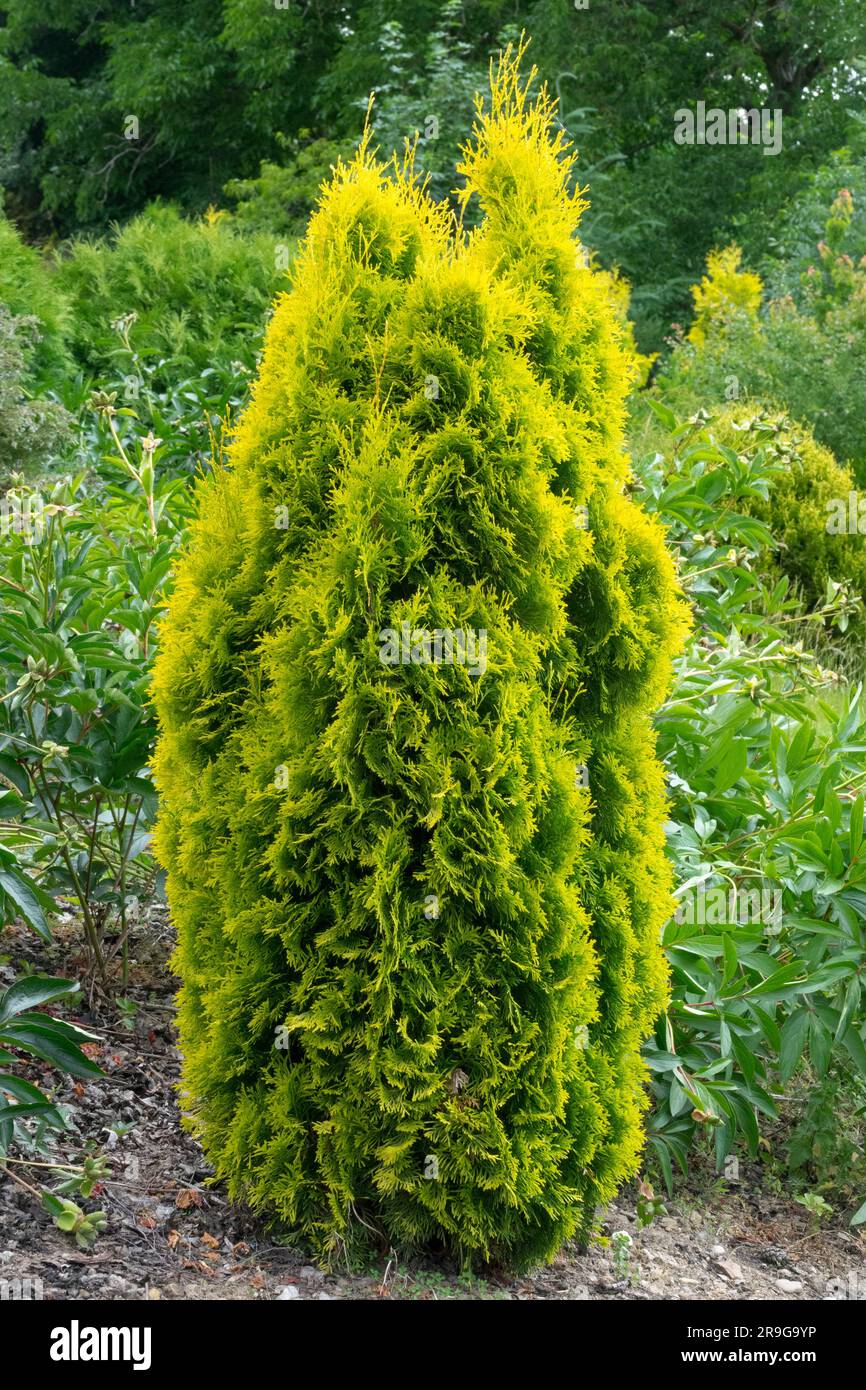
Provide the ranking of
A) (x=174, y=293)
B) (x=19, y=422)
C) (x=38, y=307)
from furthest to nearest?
1. (x=174, y=293)
2. (x=38, y=307)
3. (x=19, y=422)

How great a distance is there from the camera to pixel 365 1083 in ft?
8.36

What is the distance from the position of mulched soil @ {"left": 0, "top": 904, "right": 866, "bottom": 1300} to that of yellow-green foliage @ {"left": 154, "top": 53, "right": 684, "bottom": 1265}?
11 cm

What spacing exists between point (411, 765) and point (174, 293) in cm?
909

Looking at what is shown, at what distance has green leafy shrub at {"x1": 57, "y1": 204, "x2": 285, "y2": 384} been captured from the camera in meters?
9.89

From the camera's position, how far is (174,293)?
34.8 feet

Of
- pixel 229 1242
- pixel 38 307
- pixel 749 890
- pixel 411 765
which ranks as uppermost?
pixel 38 307

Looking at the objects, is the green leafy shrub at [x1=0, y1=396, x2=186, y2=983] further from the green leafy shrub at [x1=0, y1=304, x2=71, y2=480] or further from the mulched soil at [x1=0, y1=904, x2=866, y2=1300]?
the green leafy shrub at [x1=0, y1=304, x2=71, y2=480]

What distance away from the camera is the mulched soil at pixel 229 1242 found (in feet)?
8.54

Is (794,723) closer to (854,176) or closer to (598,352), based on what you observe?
(598,352)

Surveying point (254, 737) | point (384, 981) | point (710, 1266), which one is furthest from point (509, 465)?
point (710, 1266)

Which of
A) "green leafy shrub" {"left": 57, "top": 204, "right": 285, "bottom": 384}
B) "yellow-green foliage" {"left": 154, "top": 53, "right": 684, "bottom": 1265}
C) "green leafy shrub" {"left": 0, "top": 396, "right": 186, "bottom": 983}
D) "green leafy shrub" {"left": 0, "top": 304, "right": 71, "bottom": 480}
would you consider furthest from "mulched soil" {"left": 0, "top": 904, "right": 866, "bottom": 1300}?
"green leafy shrub" {"left": 57, "top": 204, "right": 285, "bottom": 384}

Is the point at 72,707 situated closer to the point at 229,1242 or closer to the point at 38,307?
the point at 229,1242

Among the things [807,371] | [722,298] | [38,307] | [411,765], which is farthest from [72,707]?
[722,298]

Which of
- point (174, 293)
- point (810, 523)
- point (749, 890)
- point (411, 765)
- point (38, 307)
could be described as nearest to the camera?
point (411, 765)
